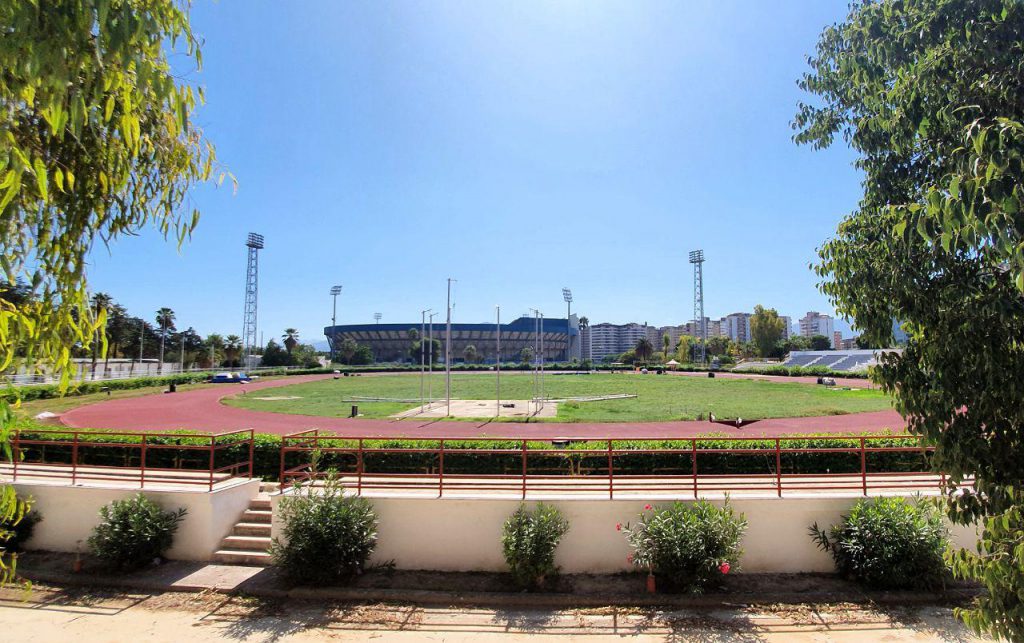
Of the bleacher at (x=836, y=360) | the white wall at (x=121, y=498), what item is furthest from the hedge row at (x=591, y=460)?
the bleacher at (x=836, y=360)

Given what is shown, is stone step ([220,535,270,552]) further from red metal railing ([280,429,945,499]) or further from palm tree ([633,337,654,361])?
palm tree ([633,337,654,361])

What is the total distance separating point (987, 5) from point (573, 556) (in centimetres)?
867

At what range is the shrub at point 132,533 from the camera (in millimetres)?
9195

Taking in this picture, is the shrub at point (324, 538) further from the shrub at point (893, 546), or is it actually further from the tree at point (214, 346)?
the tree at point (214, 346)

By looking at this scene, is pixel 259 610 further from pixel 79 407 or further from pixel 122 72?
pixel 79 407

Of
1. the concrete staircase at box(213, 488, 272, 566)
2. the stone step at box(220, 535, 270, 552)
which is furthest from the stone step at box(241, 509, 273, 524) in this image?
the stone step at box(220, 535, 270, 552)

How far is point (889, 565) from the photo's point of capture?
8.05 metres

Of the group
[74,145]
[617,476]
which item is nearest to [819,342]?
[617,476]

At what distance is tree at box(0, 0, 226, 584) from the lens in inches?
75.9

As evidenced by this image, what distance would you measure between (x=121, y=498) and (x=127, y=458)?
5.14m

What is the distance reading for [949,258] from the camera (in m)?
3.21

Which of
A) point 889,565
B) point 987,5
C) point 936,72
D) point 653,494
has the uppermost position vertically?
point 987,5

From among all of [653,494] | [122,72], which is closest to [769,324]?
[653,494]

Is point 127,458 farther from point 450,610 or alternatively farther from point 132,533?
point 450,610
